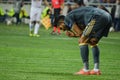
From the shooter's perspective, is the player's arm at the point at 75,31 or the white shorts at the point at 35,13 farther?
the white shorts at the point at 35,13

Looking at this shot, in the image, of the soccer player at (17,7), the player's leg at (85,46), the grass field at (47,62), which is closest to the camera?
the grass field at (47,62)

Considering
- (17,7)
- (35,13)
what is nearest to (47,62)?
(35,13)

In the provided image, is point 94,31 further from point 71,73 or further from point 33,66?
point 33,66

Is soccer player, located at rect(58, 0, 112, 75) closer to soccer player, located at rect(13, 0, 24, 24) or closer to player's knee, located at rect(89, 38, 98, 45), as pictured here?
player's knee, located at rect(89, 38, 98, 45)

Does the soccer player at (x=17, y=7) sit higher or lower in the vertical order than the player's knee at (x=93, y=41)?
lower

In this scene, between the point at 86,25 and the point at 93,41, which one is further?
the point at 93,41

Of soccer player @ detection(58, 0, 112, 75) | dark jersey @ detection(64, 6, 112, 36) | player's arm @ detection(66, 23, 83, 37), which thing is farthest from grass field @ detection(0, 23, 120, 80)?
dark jersey @ detection(64, 6, 112, 36)

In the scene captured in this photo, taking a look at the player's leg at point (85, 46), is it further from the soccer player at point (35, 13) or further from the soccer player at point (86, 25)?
the soccer player at point (35, 13)

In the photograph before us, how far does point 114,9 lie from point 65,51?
65.5ft

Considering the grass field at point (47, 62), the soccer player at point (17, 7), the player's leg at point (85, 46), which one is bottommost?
the soccer player at point (17, 7)

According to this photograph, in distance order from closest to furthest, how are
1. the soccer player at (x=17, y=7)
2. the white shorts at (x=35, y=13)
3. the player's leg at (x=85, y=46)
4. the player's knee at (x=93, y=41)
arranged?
the player's leg at (x=85, y=46)
the player's knee at (x=93, y=41)
the white shorts at (x=35, y=13)
the soccer player at (x=17, y=7)

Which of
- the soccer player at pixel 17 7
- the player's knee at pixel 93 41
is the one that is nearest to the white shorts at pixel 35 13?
the player's knee at pixel 93 41

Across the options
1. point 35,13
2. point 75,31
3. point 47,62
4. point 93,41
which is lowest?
point 35,13

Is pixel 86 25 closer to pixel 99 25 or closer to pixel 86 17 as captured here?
pixel 86 17
